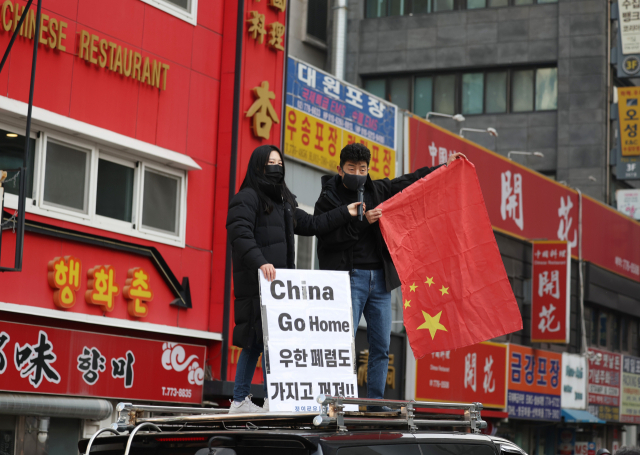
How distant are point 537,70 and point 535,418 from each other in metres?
15.4

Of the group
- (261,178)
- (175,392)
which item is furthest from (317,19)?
(261,178)

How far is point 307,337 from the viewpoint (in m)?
5.84

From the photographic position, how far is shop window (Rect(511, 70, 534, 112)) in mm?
35219

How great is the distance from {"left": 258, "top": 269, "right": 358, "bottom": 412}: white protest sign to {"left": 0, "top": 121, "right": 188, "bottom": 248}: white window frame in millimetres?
6823

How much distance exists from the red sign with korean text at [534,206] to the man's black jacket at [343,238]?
12754mm

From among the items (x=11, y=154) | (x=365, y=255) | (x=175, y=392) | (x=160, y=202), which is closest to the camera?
(x=365, y=255)

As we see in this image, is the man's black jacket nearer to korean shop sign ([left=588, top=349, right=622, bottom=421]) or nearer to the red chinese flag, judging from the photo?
the red chinese flag

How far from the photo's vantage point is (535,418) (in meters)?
24.2

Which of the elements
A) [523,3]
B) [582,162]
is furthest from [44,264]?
[523,3]

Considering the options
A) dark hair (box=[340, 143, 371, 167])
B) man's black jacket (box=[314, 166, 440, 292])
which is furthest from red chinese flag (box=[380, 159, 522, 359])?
dark hair (box=[340, 143, 371, 167])

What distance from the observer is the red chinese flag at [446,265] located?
Result: 6887mm

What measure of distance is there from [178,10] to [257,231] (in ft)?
29.8

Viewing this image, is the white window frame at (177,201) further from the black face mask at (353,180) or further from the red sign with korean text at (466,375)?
the black face mask at (353,180)

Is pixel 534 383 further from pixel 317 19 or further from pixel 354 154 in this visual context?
pixel 354 154
